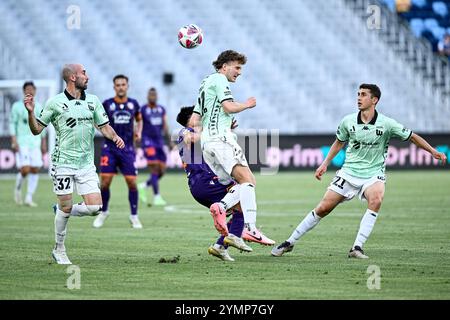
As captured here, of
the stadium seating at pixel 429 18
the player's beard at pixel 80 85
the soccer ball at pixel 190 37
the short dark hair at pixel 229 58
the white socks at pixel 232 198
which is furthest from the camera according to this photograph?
the stadium seating at pixel 429 18

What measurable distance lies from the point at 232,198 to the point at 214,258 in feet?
2.83

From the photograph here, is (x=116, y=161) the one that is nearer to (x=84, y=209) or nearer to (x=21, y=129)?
(x=84, y=209)

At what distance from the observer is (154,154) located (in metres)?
22.6

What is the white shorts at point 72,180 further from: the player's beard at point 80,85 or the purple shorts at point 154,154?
the purple shorts at point 154,154

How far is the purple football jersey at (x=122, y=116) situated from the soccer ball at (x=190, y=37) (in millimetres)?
4464

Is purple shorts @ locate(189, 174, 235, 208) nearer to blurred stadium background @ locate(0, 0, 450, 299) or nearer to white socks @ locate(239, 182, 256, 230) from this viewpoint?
white socks @ locate(239, 182, 256, 230)

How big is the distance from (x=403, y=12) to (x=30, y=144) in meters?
23.1

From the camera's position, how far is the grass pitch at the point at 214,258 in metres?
9.31

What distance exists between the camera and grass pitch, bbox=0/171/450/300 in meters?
9.31

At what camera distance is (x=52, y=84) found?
102 feet

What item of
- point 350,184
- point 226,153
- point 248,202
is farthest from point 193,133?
point 350,184

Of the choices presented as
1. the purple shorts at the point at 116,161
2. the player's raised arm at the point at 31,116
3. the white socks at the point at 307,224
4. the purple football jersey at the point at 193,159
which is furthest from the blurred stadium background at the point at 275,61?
the player's raised arm at the point at 31,116

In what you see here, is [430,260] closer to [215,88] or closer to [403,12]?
[215,88]
